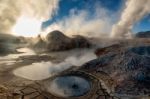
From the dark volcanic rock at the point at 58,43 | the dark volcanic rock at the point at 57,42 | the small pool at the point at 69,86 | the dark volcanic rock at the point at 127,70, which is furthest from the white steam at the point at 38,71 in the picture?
the dark volcanic rock at the point at 58,43

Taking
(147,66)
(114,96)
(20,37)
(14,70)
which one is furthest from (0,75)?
(20,37)

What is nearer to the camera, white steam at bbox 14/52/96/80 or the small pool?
the small pool

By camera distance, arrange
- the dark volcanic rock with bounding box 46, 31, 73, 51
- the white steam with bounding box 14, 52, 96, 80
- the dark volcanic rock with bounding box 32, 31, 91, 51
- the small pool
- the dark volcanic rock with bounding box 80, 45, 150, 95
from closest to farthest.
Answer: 1. the small pool
2. the dark volcanic rock with bounding box 80, 45, 150, 95
3. the white steam with bounding box 14, 52, 96, 80
4. the dark volcanic rock with bounding box 46, 31, 73, 51
5. the dark volcanic rock with bounding box 32, 31, 91, 51

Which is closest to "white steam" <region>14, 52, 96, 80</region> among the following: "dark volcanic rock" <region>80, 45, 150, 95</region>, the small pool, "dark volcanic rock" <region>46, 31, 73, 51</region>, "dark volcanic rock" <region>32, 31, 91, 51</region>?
the small pool

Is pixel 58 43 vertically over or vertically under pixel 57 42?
under

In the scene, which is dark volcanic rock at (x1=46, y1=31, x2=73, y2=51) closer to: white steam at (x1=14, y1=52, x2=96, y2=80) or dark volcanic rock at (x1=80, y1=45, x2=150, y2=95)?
white steam at (x1=14, y1=52, x2=96, y2=80)

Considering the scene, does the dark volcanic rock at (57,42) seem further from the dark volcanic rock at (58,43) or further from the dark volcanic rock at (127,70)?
the dark volcanic rock at (127,70)

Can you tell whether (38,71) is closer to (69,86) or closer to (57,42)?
(69,86)

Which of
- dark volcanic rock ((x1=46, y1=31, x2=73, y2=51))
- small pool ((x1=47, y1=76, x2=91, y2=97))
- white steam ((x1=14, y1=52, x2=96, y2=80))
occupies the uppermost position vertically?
dark volcanic rock ((x1=46, y1=31, x2=73, y2=51))

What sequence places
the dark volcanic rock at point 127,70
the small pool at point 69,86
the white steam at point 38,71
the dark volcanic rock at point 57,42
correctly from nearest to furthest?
the small pool at point 69,86
the dark volcanic rock at point 127,70
the white steam at point 38,71
the dark volcanic rock at point 57,42

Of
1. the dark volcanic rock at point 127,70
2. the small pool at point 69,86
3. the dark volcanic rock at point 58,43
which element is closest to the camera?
the small pool at point 69,86

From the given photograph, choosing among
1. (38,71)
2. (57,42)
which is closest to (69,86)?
(38,71)

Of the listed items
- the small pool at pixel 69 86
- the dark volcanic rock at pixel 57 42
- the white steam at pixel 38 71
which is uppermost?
the dark volcanic rock at pixel 57 42
